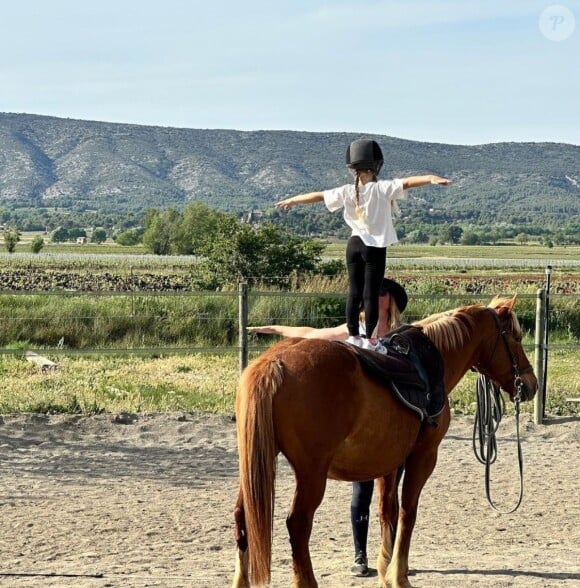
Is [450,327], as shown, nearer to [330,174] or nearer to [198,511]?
[198,511]

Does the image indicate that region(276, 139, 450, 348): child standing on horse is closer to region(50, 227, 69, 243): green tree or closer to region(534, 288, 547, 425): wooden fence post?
region(534, 288, 547, 425): wooden fence post

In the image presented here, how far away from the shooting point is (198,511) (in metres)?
7.66

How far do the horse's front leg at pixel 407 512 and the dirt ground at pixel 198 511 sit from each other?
27 centimetres

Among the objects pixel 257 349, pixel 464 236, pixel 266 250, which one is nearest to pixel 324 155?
pixel 464 236

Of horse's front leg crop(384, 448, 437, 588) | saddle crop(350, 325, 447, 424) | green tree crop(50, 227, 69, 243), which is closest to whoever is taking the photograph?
saddle crop(350, 325, 447, 424)

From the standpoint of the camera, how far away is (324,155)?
183625 millimetres

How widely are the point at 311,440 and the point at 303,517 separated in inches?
14.8

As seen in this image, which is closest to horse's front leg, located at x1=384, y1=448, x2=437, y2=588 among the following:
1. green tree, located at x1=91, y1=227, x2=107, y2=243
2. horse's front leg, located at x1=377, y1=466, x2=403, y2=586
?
horse's front leg, located at x1=377, y1=466, x2=403, y2=586

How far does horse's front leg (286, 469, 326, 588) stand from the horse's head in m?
1.65

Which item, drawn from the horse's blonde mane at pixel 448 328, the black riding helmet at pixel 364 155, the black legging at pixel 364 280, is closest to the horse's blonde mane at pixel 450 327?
the horse's blonde mane at pixel 448 328

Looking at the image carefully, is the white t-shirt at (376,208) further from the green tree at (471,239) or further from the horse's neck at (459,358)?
the green tree at (471,239)

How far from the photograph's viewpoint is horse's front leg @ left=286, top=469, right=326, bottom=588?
15.7 ft

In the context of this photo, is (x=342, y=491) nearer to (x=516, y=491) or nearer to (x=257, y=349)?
(x=516, y=491)

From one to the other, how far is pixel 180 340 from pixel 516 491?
8529 mm
